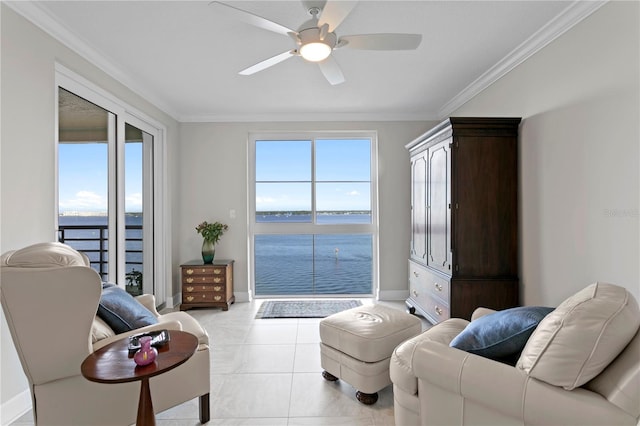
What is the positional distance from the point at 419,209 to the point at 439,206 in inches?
22.9

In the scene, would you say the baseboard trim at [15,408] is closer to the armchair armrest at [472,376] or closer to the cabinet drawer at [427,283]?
the armchair armrest at [472,376]

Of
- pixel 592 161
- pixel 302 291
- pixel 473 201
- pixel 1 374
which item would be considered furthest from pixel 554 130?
pixel 1 374

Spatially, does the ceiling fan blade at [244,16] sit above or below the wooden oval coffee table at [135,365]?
above

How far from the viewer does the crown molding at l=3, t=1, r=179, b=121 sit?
2.09 metres

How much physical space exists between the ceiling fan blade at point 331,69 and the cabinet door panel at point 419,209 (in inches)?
54.6

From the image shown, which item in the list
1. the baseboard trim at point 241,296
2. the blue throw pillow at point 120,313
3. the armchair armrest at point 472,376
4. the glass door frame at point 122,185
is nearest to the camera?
the armchair armrest at point 472,376

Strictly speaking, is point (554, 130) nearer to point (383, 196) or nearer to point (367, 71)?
point (367, 71)

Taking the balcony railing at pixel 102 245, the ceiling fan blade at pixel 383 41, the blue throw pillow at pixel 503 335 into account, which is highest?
the ceiling fan blade at pixel 383 41

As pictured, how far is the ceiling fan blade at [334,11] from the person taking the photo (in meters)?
1.71

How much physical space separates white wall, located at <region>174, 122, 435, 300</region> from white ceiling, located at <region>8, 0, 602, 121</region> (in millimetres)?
429

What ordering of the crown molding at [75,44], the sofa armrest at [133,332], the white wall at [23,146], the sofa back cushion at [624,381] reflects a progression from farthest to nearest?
the crown molding at [75,44], the white wall at [23,146], the sofa armrest at [133,332], the sofa back cushion at [624,381]

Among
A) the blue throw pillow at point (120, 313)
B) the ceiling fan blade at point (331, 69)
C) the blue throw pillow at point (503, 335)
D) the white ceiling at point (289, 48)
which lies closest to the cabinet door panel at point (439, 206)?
the white ceiling at point (289, 48)

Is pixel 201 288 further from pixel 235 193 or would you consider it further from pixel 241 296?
pixel 235 193

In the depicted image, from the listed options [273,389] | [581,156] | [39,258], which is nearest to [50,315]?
[39,258]
